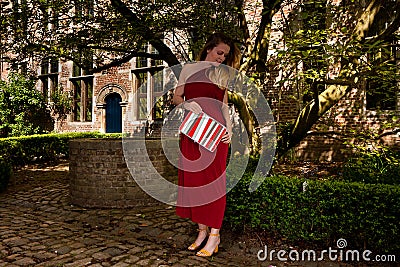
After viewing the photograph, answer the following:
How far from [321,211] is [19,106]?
18069 millimetres

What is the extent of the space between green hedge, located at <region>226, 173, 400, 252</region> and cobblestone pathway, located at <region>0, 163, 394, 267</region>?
39 cm

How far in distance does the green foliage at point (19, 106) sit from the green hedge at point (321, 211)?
53.0 ft

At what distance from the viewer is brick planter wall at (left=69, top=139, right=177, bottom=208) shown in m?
6.26

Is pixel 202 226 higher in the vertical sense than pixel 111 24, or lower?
lower

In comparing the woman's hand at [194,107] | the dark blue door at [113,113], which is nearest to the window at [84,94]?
the dark blue door at [113,113]

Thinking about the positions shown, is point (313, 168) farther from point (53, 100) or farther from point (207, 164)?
point (53, 100)

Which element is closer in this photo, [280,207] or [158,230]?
[280,207]

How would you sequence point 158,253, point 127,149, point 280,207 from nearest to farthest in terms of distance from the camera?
1. point 158,253
2. point 280,207
3. point 127,149

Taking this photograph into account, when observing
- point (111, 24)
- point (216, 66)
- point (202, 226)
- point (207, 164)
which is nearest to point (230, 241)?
point (202, 226)

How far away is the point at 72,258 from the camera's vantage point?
4.00 metres

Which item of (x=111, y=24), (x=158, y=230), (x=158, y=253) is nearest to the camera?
(x=158, y=253)

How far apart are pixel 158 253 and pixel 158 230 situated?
0.86 meters

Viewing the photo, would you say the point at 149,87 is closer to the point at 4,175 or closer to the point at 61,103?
the point at 61,103

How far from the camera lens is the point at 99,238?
4.77m
